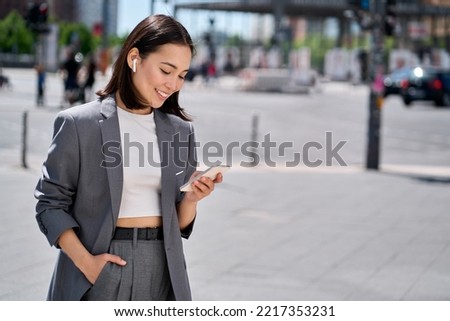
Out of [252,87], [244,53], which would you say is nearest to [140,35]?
[252,87]

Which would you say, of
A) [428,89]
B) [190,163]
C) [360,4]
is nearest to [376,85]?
[360,4]

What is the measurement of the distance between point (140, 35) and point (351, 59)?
231 ft

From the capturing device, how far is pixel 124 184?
318 centimetres

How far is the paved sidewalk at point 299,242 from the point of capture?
24.3 feet

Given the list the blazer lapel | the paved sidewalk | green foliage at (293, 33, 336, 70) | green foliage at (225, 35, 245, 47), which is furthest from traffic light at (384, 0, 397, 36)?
green foliage at (225, 35, 245, 47)

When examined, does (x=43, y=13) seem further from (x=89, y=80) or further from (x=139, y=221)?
(x=139, y=221)

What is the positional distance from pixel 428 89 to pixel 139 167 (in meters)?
37.7

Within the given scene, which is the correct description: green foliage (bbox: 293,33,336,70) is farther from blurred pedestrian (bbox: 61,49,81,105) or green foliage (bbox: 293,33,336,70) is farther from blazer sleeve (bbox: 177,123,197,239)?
blazer sleeve (bbox: 177,123,197,239)

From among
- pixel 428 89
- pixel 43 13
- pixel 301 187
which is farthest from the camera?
pixel 428 89

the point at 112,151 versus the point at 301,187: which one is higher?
the point at 112,151

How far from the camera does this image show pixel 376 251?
9211 millimetres

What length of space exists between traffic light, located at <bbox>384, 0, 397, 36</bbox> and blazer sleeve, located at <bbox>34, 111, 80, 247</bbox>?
14499 mm

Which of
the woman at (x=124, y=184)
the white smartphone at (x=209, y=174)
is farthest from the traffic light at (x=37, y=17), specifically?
the white smartphone at (x=209, y=174)
